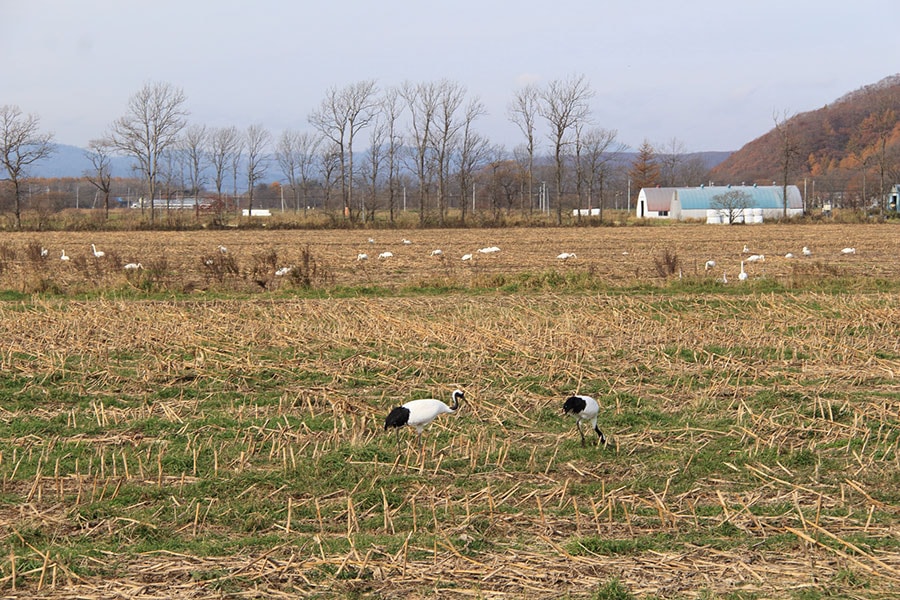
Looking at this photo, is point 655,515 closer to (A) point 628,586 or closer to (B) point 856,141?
(A) point 628,586

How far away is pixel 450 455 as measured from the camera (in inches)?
286

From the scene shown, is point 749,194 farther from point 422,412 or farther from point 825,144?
point 825,144

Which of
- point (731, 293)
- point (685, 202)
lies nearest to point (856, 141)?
point (685, 202)

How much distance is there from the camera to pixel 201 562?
5.18 meters

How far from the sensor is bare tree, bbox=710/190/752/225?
77.2 metres

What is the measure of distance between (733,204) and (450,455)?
3127 inches

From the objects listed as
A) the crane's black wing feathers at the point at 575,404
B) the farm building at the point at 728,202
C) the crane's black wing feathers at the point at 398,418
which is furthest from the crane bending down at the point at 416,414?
the farm building at the point at 728,202

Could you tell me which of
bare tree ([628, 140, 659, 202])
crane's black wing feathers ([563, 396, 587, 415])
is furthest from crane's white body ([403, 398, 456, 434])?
bare tree ([628, 140, 659, 202])

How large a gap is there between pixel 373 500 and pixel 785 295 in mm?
13890

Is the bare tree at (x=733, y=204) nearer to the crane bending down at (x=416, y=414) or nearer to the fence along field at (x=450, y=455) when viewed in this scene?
the fence along field at (x=450, y=455)

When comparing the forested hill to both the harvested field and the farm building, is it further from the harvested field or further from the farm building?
the harvested field

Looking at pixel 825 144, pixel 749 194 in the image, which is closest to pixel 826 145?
pixel 825 144

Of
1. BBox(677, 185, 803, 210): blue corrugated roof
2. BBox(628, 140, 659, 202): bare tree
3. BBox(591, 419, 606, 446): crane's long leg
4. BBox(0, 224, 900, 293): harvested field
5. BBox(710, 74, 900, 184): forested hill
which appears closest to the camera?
BBox(591, 419, 606, 446): crane's long leg

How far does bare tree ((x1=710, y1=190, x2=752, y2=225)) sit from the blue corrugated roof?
648 centimetres
